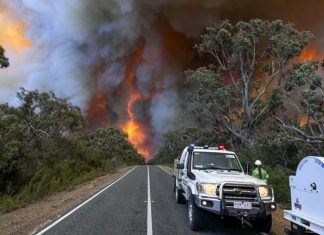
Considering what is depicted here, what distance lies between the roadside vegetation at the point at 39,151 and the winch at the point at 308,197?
12227mm

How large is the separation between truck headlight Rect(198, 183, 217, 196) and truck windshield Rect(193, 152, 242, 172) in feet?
7.13

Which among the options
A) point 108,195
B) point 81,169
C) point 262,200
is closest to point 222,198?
point 262,200

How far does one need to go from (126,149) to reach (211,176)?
104m

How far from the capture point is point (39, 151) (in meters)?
31.2

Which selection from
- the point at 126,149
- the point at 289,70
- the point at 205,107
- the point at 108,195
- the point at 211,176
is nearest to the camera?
the point at 211,176

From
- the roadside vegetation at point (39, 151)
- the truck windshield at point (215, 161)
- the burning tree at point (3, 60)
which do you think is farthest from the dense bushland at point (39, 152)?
the truck windshield at point (215, 161)

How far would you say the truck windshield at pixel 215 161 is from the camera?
1262 centimetres

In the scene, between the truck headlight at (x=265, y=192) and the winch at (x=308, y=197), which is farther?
the truck headlight at (x=265, y=192)

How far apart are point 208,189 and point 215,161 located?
2.74m

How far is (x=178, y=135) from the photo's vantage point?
9050 centimetres

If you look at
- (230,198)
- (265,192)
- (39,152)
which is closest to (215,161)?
(265,192)

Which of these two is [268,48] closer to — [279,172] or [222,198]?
[279,172]

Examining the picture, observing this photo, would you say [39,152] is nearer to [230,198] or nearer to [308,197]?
[230,198]

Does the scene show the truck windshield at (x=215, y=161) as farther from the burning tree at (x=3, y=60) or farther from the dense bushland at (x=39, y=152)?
the burning tree at (x=3, y=60)
